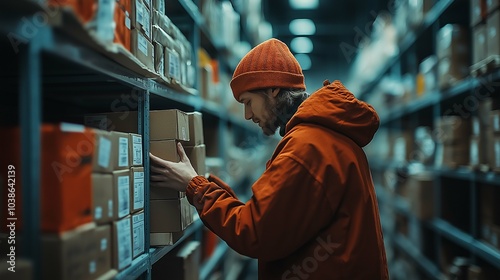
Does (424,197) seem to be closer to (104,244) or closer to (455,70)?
(455,70)

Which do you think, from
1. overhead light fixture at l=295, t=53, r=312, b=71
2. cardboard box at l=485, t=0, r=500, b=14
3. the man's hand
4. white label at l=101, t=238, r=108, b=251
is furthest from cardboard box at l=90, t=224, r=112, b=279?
overhead light fixture at l=295, t=53, r=312, b=71

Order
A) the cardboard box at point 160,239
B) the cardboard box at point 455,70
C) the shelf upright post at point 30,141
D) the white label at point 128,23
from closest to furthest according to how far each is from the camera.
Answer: the shelf upright post at point 30,141 < the white label at point 128,23 < the cardboard box at point 160,239 < the cardboard box at point 455,70

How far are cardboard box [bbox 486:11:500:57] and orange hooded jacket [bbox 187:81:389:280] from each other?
3.60 feet

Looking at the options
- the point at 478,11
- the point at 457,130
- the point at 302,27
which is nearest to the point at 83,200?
the point at 478,11

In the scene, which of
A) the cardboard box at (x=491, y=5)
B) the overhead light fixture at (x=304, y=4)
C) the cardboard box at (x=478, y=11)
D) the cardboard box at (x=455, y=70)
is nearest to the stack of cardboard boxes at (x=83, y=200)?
the cardboard box at (x=491, y=5)

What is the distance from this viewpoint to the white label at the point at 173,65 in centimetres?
195

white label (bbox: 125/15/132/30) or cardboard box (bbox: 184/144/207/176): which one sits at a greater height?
white label (bbox: 125/15/132/30)

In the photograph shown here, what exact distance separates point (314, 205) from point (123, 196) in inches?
23.0

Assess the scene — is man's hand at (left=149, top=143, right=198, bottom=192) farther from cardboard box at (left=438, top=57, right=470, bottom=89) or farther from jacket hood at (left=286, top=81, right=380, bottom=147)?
cardboard box at (left=438, top=57, right=470, bottom=89)

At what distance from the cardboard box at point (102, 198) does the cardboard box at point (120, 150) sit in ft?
0.23

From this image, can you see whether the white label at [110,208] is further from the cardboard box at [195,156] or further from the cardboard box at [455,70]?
the cardboard box at [455,70]

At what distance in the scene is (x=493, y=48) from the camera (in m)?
2.40

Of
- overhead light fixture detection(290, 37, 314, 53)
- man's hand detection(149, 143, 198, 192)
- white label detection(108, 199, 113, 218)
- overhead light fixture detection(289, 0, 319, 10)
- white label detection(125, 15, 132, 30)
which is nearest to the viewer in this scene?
white label detection(108, 199, 113, 218)

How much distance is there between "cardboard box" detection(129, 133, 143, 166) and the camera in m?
1.53
